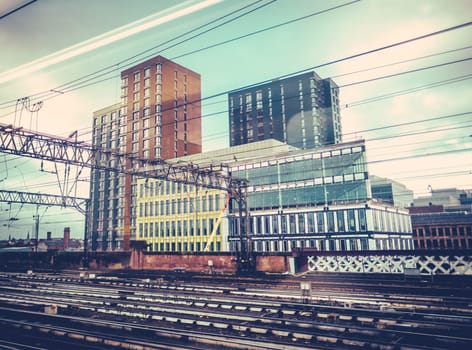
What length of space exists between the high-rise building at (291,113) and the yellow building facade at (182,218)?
34174 millimetres

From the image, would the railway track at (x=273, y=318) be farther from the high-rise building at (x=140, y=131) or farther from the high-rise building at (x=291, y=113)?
the high-rise building at (x=291, y=113)

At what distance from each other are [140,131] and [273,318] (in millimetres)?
67289

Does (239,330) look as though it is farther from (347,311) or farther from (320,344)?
(347,311)

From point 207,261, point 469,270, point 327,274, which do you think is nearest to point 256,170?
point 207,261

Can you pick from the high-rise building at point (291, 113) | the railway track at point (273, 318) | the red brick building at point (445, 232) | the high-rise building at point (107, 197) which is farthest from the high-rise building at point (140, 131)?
the railway track at point (273, 318)

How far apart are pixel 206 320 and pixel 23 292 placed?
548 inches

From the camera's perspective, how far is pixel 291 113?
8606 centimetres

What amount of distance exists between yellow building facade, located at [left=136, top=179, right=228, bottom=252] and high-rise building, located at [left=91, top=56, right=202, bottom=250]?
1158cm

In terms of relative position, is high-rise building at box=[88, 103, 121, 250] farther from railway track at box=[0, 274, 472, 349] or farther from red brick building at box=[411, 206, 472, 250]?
red brick building at box=[411, 206, 472, 250]

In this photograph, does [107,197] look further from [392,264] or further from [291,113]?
[392,264]

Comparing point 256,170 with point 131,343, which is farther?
point 256,170

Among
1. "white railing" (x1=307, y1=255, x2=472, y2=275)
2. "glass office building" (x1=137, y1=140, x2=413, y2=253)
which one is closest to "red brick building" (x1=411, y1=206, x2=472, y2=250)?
"glass office building" (x1=137, y1=140, x2=413, y2=253)

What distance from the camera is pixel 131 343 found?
26.1 ft

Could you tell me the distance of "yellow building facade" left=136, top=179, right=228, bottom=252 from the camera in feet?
161
